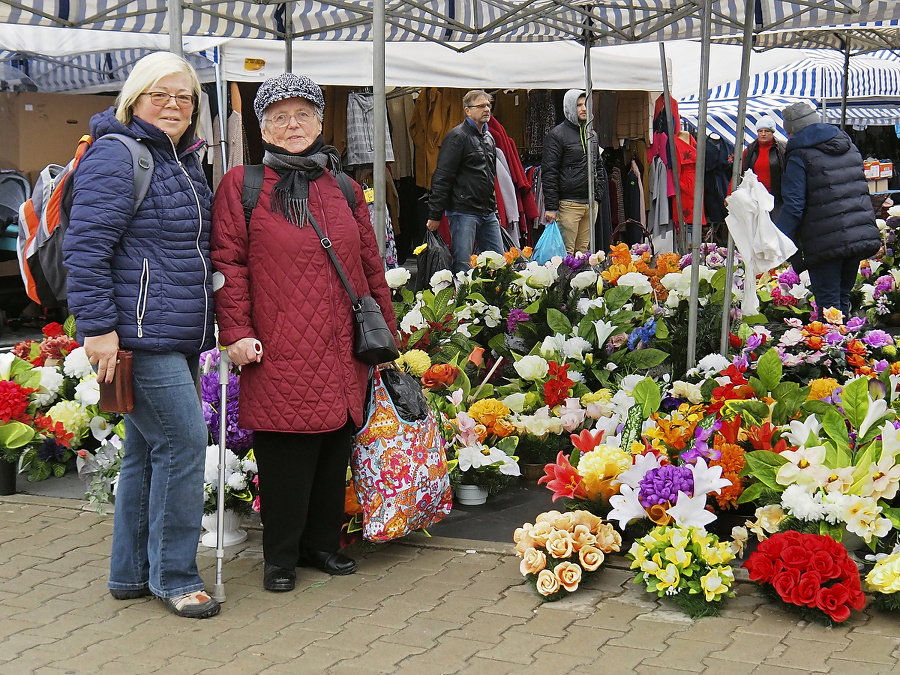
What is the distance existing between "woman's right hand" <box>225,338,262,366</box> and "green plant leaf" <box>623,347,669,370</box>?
7.54 ft

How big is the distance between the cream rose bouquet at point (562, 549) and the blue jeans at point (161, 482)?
1.06 metres

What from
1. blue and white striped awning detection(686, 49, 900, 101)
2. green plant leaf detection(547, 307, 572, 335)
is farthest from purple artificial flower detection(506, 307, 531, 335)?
blue and white striped awning detection(686, 49, 900, 101)

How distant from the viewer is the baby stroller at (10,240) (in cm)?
923

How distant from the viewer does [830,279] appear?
6.75m

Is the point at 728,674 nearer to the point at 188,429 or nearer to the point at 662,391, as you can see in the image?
the point at 188,429

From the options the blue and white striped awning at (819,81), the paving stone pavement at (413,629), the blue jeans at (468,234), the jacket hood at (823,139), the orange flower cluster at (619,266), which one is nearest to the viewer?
the paving stone pavement at (413,629)

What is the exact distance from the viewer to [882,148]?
20844 mm

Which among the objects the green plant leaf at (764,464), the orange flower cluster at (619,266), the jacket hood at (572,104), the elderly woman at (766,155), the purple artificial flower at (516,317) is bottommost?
the green plant leaf at (764,464)

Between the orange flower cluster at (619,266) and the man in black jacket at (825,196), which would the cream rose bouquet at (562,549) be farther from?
the man in black jacket at (825,196)

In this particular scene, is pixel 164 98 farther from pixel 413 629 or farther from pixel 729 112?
pixel 729 112

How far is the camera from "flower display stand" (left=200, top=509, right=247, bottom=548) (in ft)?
13.5

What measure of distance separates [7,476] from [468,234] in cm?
427

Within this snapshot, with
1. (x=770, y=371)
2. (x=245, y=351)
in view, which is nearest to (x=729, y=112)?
(x=770, y=371)

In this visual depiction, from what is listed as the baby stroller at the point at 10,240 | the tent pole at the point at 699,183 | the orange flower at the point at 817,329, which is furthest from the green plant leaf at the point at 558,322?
the baby stroller at the point at 10,240
